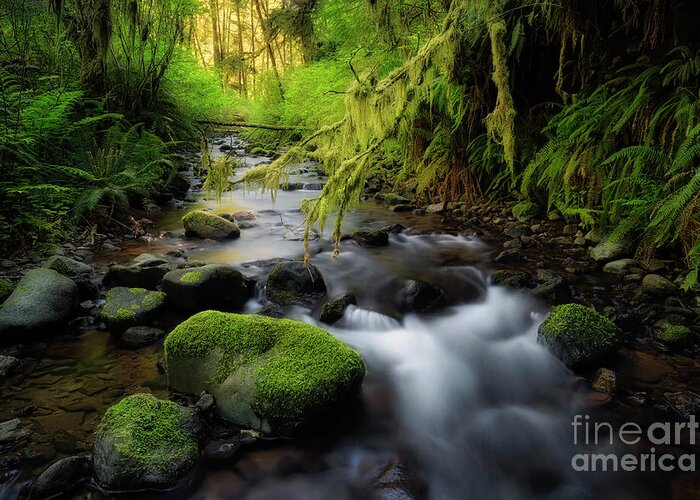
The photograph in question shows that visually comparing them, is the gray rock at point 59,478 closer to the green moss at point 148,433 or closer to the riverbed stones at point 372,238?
the green moss at point 148,433

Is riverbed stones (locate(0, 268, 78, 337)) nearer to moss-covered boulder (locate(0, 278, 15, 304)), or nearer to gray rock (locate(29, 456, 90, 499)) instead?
moss-covered boulder (locate(0, 278, 15, 304))

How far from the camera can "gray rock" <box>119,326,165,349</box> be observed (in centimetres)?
370

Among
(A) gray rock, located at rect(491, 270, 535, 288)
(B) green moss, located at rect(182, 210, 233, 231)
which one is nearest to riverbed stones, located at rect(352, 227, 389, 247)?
(A) gray rock, located at rect(491, 270, 535, 288)

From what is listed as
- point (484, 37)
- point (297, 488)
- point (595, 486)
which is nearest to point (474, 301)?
point (595, 486)

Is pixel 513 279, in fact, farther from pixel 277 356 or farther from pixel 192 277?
pixel 192 277

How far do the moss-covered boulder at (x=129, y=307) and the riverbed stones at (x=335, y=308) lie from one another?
5.16 feet

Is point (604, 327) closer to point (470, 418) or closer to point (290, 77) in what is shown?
point (470, 418)

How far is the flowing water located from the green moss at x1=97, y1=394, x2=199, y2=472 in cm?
17

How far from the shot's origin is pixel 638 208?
4391mm

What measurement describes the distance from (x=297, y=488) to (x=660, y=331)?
3.21 meters

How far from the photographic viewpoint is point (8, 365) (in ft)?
10.7

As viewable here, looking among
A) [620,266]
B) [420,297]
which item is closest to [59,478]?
[420,297]

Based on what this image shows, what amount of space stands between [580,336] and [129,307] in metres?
3.90

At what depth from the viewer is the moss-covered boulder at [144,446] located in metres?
2.33
